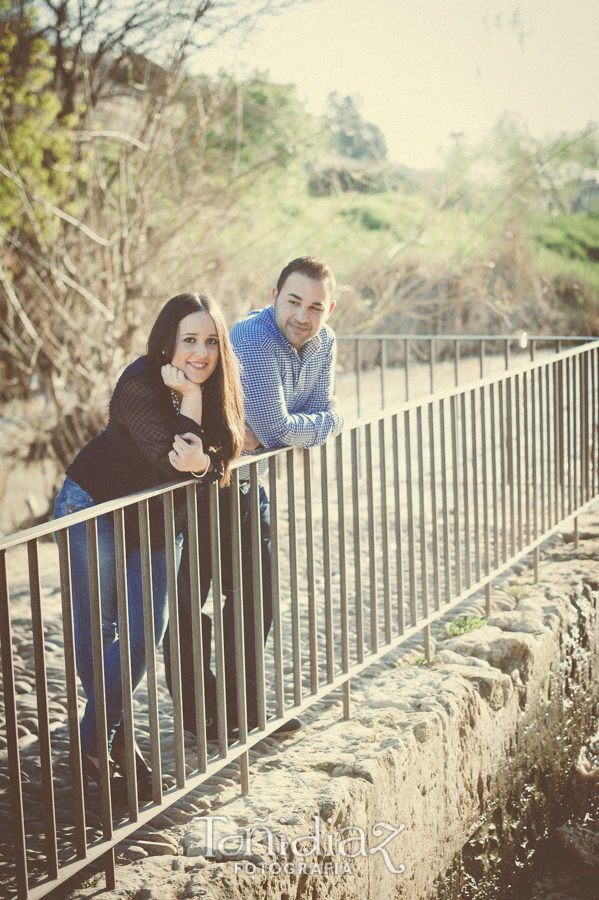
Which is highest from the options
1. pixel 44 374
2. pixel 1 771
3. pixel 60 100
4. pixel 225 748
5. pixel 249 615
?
pixel 60 100

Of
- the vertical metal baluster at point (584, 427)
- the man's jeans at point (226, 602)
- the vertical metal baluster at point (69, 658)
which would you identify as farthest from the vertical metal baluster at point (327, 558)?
the vertical metal baluster at point (584, 427)

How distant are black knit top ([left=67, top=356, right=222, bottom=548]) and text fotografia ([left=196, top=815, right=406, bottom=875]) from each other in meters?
0.92

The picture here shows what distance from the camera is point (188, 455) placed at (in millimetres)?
2389

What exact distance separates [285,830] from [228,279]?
7.74m

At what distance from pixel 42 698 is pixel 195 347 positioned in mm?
1140

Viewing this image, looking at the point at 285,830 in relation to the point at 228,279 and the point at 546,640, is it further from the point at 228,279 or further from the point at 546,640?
the point at 228,279

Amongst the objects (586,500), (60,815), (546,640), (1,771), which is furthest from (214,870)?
(586,500)

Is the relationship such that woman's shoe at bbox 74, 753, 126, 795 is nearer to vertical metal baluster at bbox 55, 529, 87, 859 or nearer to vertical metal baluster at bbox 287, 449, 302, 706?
vertical metal baluster at bbox 55, 529, 87, 859

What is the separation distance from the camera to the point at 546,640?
3.91 m

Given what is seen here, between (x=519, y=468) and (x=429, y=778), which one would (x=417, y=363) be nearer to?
(x=519, y=468)

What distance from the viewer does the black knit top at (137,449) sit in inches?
98.0

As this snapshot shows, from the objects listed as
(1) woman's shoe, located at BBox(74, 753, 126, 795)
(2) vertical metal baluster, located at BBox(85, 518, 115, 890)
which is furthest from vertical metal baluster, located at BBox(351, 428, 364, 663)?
(2) vertical metal baluster, located at BBox(85, 518, 115, 890)

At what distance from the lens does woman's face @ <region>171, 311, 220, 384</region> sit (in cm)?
257

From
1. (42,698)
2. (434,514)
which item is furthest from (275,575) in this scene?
(42,698)
